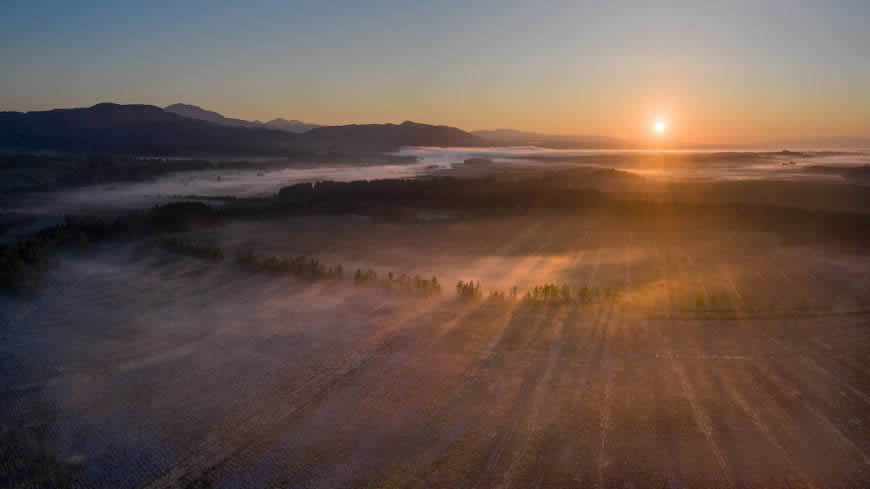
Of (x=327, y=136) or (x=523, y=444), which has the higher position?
(x=327, y=136)

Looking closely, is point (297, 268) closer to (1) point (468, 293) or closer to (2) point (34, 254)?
(1) point (468, 293)

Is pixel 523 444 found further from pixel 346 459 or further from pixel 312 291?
pixel 312 291

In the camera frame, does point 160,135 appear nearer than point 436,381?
No

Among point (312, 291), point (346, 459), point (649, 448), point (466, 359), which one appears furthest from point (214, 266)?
point (649, 448)

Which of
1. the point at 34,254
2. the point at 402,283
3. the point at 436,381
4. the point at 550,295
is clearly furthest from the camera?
the point at 34,254

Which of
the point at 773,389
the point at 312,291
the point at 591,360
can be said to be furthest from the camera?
the point at 312,291

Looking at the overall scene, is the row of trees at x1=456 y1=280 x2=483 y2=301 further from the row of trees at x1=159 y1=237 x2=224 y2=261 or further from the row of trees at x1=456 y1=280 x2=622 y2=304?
the row of trees at x1=159 y1=237 x2=224 y2=261

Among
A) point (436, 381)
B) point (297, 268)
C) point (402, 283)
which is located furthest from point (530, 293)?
point (297, 268)
